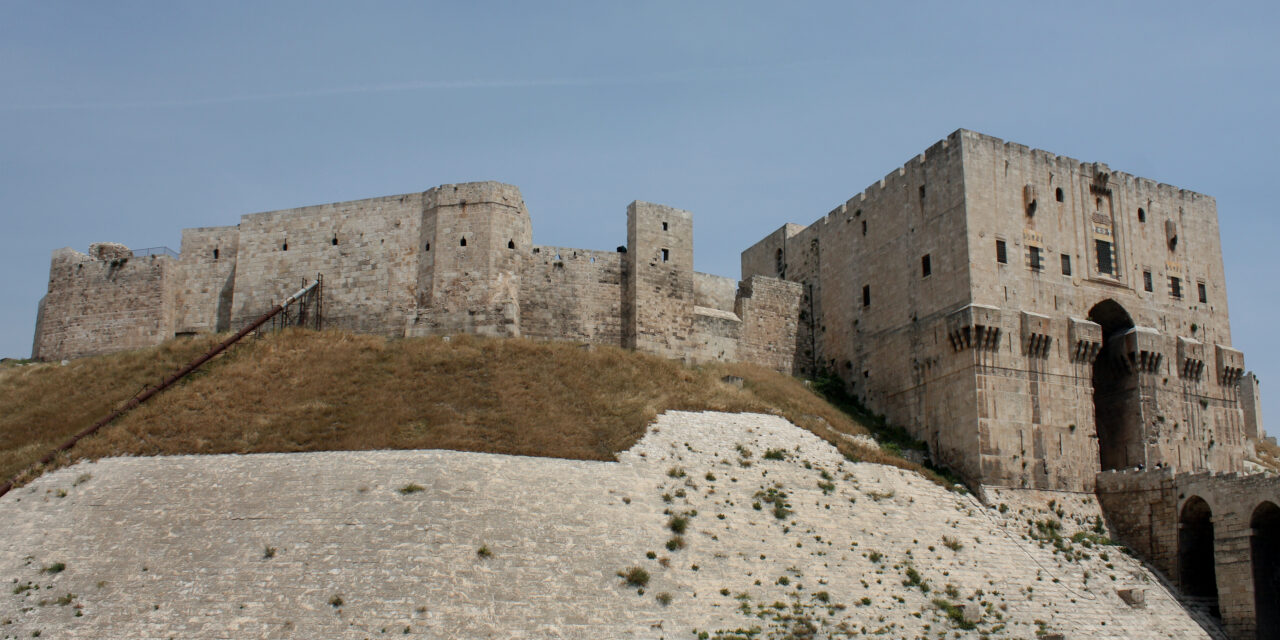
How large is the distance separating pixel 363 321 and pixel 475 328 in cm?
435

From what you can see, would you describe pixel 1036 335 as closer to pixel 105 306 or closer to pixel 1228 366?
pixel 1228 366

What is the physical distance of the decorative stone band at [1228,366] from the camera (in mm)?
36656

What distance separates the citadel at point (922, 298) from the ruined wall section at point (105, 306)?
0.25 ft

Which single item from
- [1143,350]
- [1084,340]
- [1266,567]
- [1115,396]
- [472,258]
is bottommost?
[1266,567]

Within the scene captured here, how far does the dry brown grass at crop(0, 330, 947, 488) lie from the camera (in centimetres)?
2708

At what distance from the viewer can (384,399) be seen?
29359mm

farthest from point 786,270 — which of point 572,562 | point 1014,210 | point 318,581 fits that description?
point 318,581

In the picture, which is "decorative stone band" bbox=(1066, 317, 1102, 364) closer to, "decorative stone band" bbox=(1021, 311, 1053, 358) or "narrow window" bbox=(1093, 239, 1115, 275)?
"decorative stone band" bbox=(1021, 311, 1053, 358)

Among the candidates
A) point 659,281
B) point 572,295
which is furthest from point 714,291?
point 572,295

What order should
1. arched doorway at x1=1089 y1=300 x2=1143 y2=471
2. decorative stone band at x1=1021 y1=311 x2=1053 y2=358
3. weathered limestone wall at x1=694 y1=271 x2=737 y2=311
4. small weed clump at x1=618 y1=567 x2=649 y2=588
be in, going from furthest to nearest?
weathered limestone wall at x1=694 y1=271 x2=737 y2=311
arched doorway at x1=1089 y1=300 x2=1143 y2=471
decorative stone band at x1=1021 y1=311 x2=1053 y2=358
small weed clump at x1=618 y1=567 x2=649 y2=588

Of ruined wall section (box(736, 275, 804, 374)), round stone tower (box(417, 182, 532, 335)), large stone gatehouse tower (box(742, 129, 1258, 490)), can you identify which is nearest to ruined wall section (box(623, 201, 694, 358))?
ruined wall section (box(736, 275, 804, 374))

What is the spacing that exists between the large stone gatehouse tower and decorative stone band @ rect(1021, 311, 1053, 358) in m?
0.05

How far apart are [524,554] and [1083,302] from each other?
21.9 m

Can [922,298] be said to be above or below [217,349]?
above
